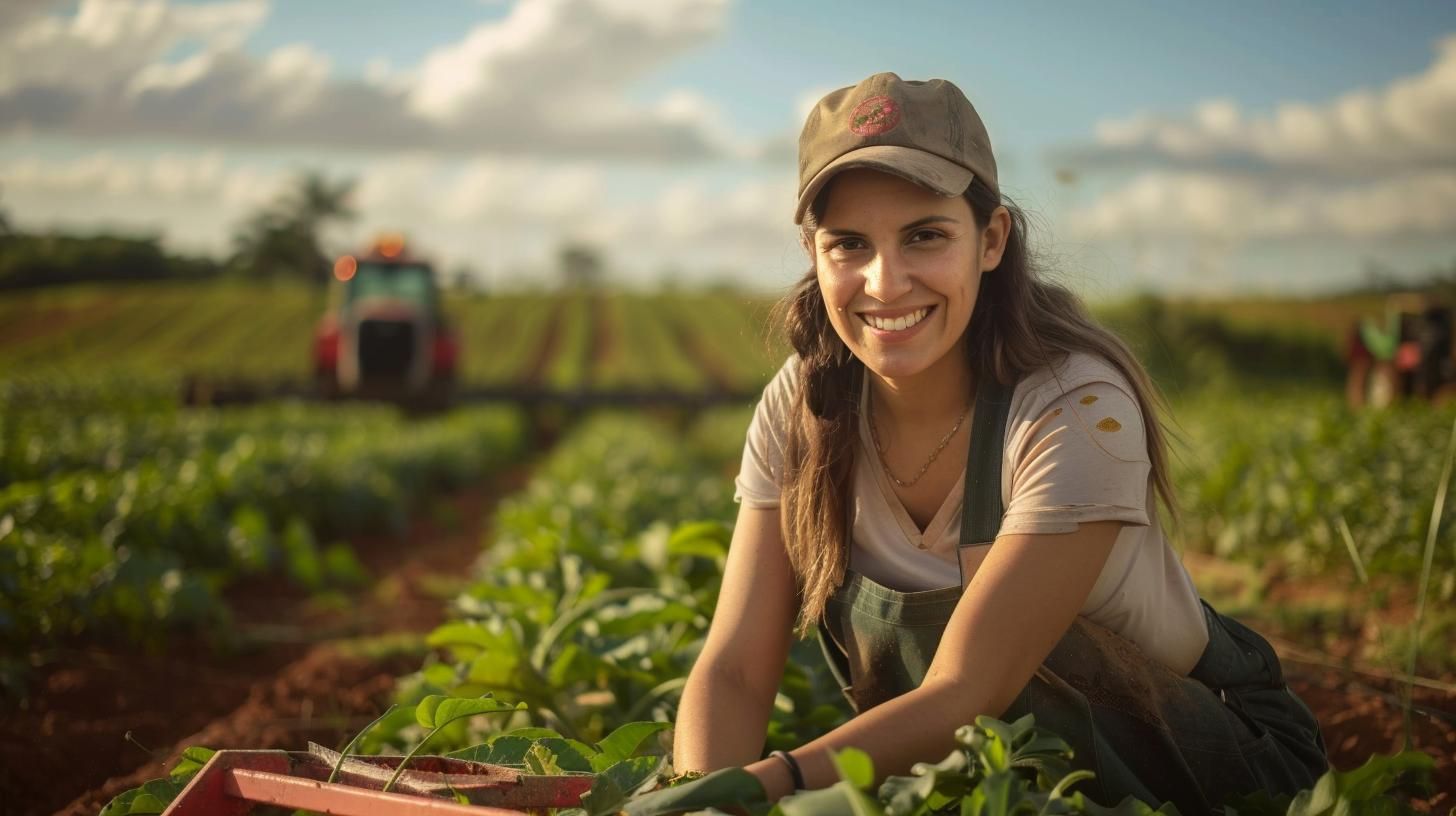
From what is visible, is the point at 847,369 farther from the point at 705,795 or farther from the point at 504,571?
the point at 504,571

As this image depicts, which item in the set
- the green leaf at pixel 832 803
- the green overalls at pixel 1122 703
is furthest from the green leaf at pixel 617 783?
the green overalls at pixel 1122 703

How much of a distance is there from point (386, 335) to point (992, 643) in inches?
660

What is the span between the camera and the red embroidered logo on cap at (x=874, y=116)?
1.77 meters

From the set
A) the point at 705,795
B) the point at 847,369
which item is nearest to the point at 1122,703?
the point at 847,369

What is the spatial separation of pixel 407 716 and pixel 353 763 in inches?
21.1

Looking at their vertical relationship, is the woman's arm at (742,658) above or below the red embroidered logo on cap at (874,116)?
below

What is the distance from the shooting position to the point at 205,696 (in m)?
3.54

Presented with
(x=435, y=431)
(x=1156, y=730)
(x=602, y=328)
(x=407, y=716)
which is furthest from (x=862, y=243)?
(x=602, y=328)

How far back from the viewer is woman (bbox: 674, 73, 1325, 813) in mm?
1642

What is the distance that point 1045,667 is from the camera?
1.79m

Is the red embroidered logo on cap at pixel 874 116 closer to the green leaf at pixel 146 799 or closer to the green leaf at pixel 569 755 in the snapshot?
the green leaf at pixel 569 755

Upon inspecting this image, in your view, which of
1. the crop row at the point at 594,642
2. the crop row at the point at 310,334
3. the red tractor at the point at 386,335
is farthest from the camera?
the crop row at the point at 310,334

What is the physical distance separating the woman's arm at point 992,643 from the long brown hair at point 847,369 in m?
0.31

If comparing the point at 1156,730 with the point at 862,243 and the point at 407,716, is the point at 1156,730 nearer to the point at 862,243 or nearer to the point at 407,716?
the point at 862,243
